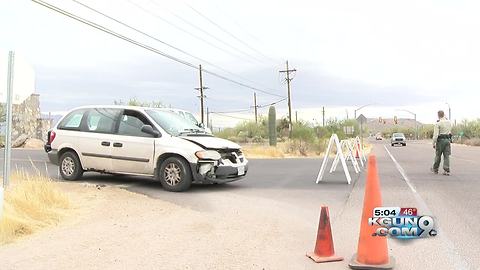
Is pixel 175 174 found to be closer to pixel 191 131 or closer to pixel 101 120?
pixel 191 131

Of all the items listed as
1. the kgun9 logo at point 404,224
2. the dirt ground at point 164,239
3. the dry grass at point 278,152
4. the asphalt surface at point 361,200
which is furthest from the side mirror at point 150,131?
the dry grass at point 278,152

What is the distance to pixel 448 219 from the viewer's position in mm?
7770

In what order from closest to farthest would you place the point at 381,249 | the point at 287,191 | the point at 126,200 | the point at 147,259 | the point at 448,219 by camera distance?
the point at 381,249 → the point at 147,259 → the point at 448,219 → the point at 126,200 → the point at 287,191

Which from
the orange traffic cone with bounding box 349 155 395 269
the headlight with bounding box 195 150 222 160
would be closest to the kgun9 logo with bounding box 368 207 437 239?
the orange traffic cone with bounding box 349 155 395 269

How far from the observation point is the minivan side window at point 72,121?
11.8 metres

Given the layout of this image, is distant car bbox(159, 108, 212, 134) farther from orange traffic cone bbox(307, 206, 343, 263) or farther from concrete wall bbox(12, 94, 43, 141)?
concrete wall bbox(12, 94, 43, 141)

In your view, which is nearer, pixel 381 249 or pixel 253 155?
pixel 381 249

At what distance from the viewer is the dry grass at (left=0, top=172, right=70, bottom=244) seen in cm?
666

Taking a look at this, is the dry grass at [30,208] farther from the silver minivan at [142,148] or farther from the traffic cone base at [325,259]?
the traffic cone base at [325,259]

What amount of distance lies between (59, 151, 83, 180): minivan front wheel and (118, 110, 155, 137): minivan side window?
136cm

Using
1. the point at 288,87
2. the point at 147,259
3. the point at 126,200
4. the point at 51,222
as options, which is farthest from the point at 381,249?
the point at 288,87

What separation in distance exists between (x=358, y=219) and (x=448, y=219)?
1327 millimetres

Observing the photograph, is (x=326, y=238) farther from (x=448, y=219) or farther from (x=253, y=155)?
(x=253, y=155)

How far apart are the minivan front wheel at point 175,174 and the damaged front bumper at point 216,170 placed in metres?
0.15
